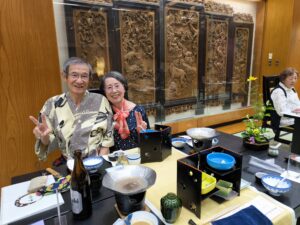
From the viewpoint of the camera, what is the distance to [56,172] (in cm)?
119

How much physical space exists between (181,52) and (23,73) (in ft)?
7.66


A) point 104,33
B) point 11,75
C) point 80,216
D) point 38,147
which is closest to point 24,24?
point 11,75

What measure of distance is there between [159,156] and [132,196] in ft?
1.55

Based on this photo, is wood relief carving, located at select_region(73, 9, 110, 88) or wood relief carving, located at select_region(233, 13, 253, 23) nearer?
wood relief carving, located at select_region(73, 9, 110, 88)

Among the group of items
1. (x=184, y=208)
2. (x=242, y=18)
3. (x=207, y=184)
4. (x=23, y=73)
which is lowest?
(x=184, y=208)

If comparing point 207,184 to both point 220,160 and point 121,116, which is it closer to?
point 220,160

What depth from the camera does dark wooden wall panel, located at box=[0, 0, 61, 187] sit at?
199 centimetres

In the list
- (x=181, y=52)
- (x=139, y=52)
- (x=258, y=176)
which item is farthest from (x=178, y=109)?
(x=258, y=176)

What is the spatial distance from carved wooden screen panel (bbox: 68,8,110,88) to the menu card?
1866 millimetres

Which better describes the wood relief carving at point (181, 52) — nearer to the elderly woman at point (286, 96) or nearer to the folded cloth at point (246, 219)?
the elderly woman at point (286, 96)

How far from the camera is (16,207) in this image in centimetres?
92

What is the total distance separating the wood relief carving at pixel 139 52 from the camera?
296 centimetres

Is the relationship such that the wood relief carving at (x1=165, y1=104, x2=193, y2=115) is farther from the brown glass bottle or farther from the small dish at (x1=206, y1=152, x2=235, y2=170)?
the brown glass bottle

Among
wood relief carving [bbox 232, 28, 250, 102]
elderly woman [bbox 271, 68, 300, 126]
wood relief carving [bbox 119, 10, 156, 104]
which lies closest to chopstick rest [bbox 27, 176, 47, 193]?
wood relief carving [bbox 119, 10, 156, 104]
